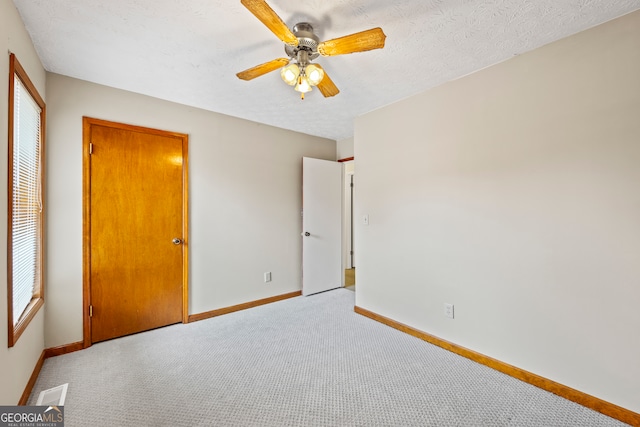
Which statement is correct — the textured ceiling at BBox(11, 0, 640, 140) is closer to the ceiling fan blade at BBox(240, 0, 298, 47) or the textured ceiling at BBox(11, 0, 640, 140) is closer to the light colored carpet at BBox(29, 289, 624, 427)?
the ceiling fan blade at BBox(240, 0, 298, 47)

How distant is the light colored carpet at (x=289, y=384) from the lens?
5.31 ft

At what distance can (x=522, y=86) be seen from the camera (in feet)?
6.54

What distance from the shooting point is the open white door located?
385 cm

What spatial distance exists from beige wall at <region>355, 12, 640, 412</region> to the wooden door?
235cm

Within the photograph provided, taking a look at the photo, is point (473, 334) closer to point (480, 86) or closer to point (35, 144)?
point (480, 86)

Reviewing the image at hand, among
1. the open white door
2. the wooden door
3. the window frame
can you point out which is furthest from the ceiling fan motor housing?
the open white door

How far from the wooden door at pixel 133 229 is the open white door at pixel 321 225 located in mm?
1563

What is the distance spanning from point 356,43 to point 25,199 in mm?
2395

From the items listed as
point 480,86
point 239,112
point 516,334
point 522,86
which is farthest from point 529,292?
point 239,112

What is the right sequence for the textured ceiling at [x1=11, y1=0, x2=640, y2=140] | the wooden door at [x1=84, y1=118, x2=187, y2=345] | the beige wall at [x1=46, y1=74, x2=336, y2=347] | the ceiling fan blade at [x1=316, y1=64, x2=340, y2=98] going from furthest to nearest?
1. the wooden door at [x1=84, y1=118, x2=187, y2=345]
2. the beige wall at [x1=46, y1=74, x2=336, y2=347]
3. the ceiling fan blade at [x1=316, y1=64, x2=340, y2=98]
4. the textured ceiling at [x1=11, y1=0, x2=640, y2=140]

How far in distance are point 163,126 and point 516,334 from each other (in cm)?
365

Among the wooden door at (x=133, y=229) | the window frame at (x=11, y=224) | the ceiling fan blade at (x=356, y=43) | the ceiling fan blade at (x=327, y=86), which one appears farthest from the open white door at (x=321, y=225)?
the window frame at (x=11, y=224)

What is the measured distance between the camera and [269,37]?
1802mm

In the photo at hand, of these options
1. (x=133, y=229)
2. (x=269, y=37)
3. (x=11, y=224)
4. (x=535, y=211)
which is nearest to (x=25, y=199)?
(x=11, y=224)
